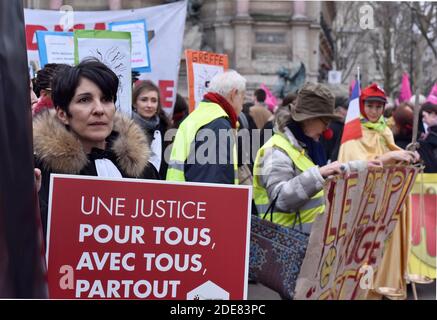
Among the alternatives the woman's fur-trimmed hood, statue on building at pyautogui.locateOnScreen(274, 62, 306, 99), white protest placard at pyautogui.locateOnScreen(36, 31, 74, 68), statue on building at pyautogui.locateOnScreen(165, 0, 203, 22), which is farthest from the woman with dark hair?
statue on building at pyautogui.locateOnScreen(165, 0, 203, 22)

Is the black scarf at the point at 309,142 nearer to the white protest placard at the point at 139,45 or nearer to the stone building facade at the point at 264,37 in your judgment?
the white protest placard at the point at 139,45

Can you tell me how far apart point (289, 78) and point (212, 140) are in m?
21.6

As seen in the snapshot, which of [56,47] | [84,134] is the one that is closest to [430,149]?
[56,47]

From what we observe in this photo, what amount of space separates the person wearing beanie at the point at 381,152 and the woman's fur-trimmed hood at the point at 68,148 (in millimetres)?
4598

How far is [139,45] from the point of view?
8.51m

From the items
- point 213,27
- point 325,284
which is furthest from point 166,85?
point 213,27

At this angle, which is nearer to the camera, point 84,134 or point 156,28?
point 84,134

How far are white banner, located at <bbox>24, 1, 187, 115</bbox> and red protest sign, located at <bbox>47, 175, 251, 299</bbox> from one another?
19.8 ft

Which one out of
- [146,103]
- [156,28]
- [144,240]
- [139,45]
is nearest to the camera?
[144,240]

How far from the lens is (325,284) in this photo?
4.66 m

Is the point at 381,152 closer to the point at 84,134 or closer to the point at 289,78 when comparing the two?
the point at 84,134

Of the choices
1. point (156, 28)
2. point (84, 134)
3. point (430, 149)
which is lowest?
point (430, 149)

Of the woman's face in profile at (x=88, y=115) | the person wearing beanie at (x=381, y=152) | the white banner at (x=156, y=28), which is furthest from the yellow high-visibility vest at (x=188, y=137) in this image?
the white banner at (x=156, y=28)

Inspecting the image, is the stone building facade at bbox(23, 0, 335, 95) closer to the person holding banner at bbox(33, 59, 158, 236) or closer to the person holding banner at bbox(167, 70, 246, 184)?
the person holding banner at bbox(167, 70, 246, 184)
